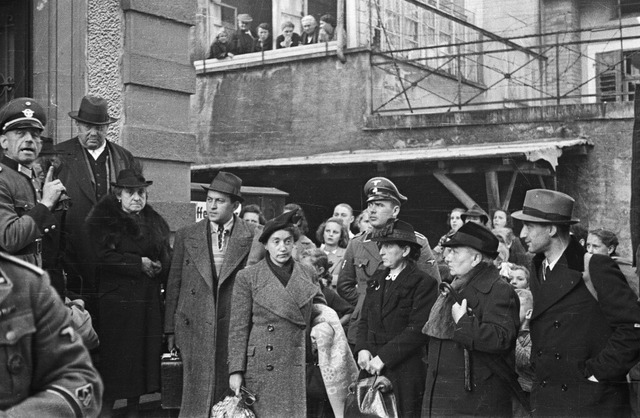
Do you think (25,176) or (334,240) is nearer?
(25,176)

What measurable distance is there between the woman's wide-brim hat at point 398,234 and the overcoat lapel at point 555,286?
114 cm

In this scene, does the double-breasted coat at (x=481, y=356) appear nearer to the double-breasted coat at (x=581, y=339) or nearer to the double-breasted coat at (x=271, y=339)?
the double-breasted coat at (x=581, y=339)

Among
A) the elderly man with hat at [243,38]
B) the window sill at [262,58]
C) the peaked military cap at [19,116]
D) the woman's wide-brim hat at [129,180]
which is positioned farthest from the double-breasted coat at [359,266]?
the elderly man with hat at [243,38]

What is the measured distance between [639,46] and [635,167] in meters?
15.5

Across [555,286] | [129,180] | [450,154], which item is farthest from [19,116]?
[450,154]

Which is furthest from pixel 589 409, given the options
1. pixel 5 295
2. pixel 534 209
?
pixel 5 295

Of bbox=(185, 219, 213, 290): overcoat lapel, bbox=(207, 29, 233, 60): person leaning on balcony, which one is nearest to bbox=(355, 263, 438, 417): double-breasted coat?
bbox=(185, 219, 213, 290): overcoat lapel

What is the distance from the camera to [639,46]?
19.7 m

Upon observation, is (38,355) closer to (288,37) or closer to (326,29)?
(326,29)

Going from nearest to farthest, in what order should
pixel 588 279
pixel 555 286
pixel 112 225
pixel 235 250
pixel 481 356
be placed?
1. pixel 588 279
2. pixel 555 286
3. pixel 481 356
4. pixel 112 225
5. pixel 235 250

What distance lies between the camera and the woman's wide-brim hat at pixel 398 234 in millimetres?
7160

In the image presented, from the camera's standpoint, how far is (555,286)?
6.15 meters

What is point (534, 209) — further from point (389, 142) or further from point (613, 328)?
point (389, 142)

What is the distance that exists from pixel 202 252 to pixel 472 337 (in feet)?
8.15
